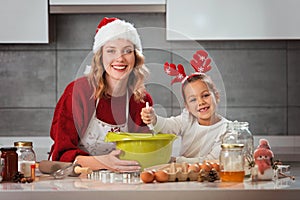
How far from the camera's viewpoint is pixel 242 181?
66.8 inches

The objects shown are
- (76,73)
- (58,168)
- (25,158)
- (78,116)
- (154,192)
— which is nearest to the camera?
(154,192)

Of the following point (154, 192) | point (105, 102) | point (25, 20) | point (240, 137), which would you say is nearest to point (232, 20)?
point (25, 20)

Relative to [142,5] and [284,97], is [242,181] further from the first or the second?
[284,97]

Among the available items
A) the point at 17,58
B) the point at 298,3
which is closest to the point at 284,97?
the point at 298,3

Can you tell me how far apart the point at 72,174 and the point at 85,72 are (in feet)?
1.16

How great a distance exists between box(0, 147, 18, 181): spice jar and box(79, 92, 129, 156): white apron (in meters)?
0.40

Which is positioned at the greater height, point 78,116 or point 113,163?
point 78,116

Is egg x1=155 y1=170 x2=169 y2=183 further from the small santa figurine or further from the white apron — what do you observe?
the white apron

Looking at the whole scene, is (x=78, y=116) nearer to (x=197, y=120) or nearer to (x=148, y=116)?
(x=148, y=116)

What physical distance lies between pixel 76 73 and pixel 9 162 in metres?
1.95

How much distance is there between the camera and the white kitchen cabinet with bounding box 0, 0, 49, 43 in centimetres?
329

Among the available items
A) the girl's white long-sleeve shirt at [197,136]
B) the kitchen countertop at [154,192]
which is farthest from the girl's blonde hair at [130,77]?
the kitchen countertop at [154,192]

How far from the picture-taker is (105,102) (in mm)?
2146

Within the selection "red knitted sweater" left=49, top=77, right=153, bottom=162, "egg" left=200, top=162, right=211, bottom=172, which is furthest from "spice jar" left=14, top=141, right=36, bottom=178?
"egg" left=200, top=162, right=211, bottom=172
